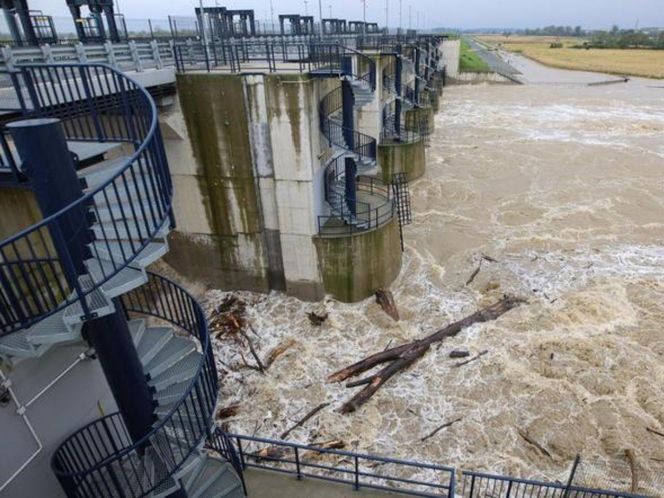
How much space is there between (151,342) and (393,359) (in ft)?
27.2

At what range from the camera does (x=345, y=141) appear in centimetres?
1534

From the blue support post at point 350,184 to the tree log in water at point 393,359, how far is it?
526 cm

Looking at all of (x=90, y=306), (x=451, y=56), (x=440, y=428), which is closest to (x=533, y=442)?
(x=440, y=428)

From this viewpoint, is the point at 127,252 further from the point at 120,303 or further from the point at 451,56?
the point at 451,56

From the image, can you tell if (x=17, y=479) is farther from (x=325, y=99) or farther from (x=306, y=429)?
(x=325, y=99)

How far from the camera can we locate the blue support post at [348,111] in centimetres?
1509

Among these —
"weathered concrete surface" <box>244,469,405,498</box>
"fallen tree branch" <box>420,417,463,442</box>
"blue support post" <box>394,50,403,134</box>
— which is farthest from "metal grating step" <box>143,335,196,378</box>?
"blue support post" <box>394,50,403,134</box>

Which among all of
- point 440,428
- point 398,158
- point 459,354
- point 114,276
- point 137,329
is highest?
point 114,276

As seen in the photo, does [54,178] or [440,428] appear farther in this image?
[440,428]

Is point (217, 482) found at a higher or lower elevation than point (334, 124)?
lower

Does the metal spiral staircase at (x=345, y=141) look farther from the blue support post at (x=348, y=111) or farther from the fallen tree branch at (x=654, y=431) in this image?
the fallen tree branch at (x=654, y=431)

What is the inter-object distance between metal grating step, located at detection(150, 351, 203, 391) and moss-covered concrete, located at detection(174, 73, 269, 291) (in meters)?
8.89

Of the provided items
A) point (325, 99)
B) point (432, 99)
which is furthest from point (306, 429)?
point (432, 99)

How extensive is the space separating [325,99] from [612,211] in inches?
672
